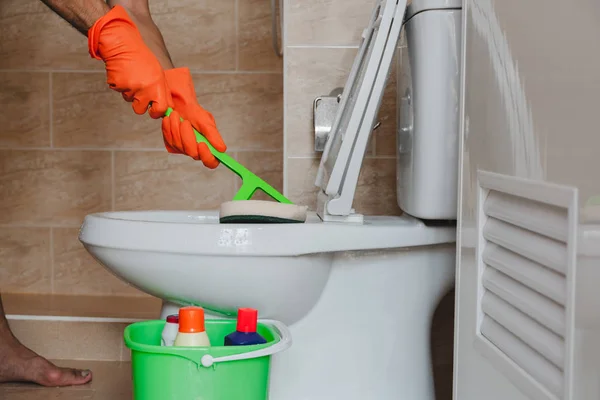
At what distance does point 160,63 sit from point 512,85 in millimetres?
866

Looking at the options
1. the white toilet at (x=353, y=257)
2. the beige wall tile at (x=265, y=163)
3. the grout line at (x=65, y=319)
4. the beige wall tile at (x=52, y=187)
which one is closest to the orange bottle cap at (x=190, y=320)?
the white toilet at (x=353, y=257)

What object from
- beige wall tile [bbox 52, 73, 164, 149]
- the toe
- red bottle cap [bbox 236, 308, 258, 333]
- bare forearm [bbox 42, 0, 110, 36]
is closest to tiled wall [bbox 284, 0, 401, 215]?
bare forearm [bbox 42, 0, 110, 36]

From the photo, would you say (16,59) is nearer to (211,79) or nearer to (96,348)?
(211,79)

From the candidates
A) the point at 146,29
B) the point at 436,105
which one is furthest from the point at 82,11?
the point at 436,105

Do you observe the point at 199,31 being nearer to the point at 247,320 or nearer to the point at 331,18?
the point at 331,18

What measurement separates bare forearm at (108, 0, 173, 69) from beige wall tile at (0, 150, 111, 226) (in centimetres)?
101

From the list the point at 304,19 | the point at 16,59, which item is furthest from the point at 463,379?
the point at 16,59

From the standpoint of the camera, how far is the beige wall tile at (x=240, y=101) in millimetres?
2547

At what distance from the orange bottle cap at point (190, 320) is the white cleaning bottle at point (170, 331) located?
2.3 inches

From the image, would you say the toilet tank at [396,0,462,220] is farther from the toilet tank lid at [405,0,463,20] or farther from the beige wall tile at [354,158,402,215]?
the beige wall tile at [354,158,402,215]

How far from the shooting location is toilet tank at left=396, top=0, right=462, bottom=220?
1.18m

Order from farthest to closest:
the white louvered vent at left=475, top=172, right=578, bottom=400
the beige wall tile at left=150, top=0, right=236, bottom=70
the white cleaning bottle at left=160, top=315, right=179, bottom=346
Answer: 1. the beige wall tile at left=150, top=0, right=236, bottom=70
2. the white cleaning bottle at left=160, top=315, right=179, bottom=346
3. the white louvered vent at left=475, top=172, right=578, bottom=400

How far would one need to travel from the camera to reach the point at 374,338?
125 cm

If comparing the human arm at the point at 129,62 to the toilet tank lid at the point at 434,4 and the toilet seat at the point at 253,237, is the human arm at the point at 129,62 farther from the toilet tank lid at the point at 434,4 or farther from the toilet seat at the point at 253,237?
the toilet tank lid at the point at 434,4
